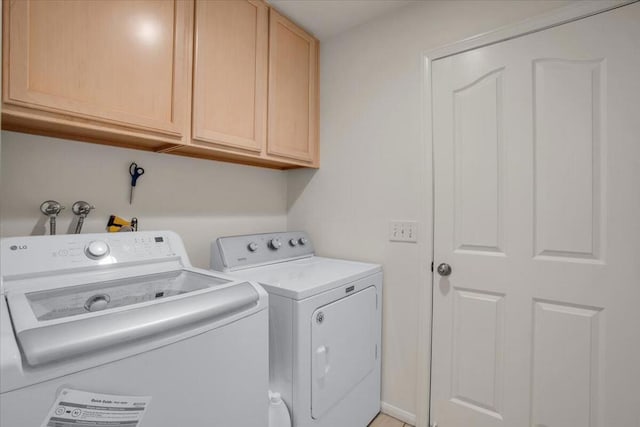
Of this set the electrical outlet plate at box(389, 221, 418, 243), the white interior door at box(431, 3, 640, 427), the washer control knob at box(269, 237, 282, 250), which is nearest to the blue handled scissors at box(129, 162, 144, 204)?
the washer control knob at box(269, 237, 282, 250)

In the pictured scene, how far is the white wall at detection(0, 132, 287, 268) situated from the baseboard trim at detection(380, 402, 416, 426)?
134 cm

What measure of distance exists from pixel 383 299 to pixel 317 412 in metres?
0.74

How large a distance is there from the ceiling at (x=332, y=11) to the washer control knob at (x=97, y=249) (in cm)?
153

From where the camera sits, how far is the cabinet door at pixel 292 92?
5.77ft

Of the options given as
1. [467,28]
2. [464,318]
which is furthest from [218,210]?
[467,28]

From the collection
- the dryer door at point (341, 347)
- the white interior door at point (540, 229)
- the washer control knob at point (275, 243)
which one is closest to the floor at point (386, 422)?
the white interior door at point (540, 229)

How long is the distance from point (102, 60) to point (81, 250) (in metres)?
0.70

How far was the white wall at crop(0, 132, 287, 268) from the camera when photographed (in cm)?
Result: 120

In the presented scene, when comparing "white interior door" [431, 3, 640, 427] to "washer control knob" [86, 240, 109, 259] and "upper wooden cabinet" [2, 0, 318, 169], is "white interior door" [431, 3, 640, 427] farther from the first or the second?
"washer control knob" [86, 240, 109, 259]

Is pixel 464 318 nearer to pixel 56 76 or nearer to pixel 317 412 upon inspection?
pixel 317 412

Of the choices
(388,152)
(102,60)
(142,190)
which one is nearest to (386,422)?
(388,152)

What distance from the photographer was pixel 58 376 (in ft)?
2.05

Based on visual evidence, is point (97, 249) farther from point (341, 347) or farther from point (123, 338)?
point (341, 347)

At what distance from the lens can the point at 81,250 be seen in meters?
1.12
